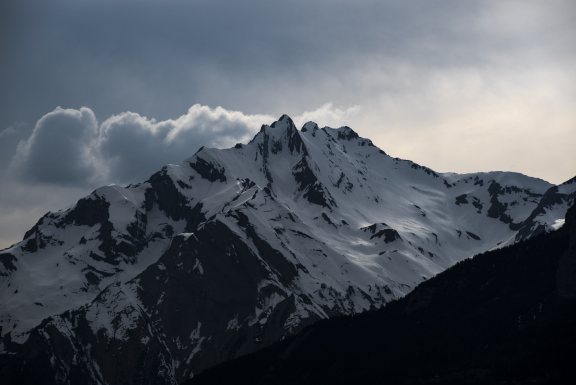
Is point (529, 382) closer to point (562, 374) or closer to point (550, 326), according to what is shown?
point (562, 374)

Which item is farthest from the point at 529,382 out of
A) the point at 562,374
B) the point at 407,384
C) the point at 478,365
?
the point at 407,384

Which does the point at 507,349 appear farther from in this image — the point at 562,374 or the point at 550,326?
the point at 562,374

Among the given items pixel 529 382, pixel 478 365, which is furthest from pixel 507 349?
pixel 529 382

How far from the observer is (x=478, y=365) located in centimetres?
19375

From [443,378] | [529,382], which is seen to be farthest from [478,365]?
[529,382]

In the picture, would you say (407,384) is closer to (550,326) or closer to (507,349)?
(507,349)

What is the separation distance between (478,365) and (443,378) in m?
10.3

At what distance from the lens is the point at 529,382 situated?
566 ft

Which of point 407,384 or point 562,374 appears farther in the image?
point 407,384

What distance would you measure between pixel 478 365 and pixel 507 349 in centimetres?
1038

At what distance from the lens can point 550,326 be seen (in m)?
198

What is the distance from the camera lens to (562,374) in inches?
6663

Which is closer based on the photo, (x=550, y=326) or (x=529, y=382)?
(x=529, y=382)

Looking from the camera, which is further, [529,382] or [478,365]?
[478,365]
